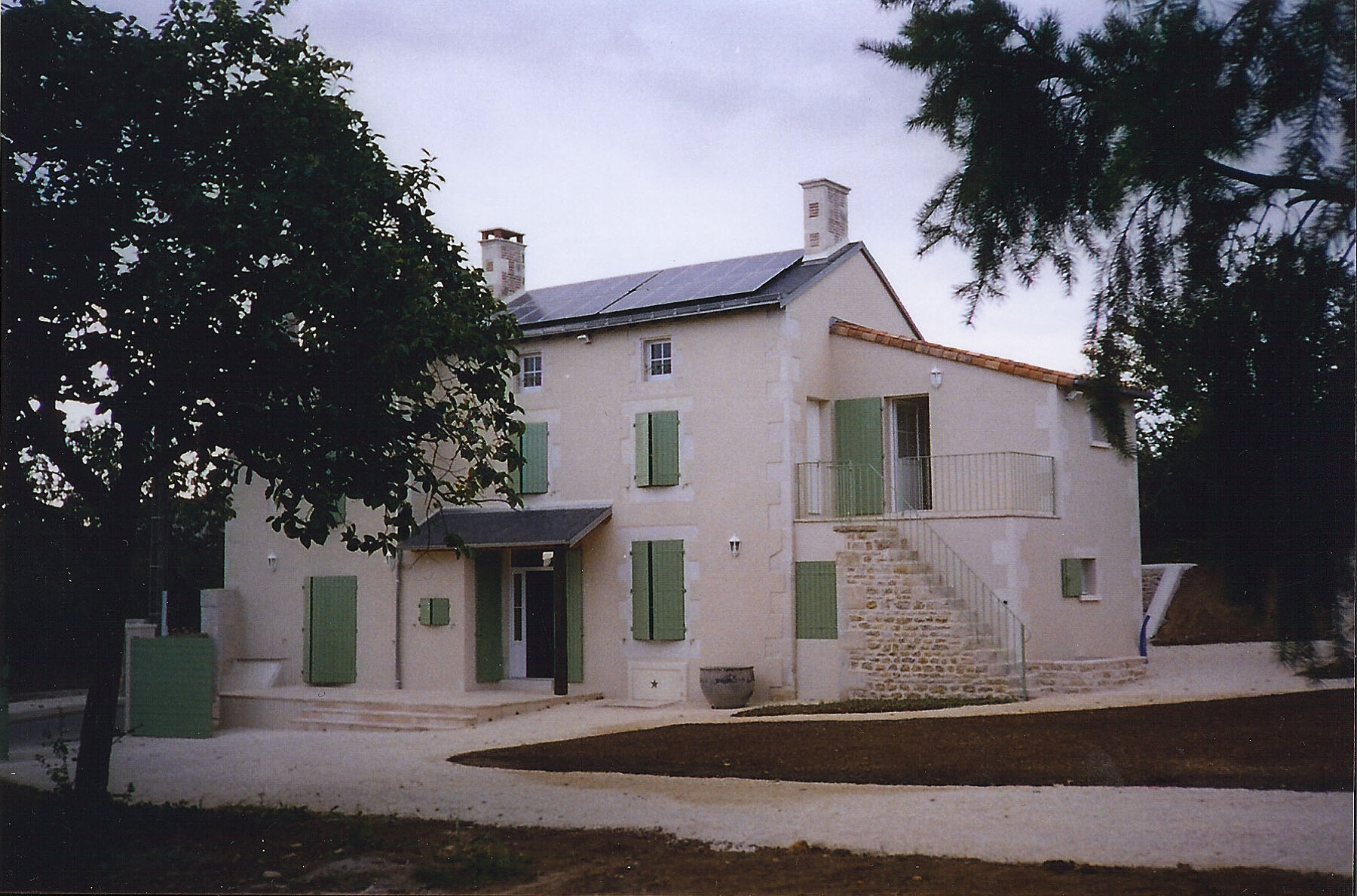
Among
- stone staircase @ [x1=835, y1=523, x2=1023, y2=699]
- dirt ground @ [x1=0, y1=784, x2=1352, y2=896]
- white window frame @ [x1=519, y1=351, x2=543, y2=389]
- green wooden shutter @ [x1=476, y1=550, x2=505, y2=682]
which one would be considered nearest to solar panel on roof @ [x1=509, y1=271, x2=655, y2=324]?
white window frame @ [x1=519, y1=351, x2=543, y2=389]

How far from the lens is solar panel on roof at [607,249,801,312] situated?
14.9 metres

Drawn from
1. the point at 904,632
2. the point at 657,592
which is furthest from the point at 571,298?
the point at 904,632

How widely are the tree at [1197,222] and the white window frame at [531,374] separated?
12068mm

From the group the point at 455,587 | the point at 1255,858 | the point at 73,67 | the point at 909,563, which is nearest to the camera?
the point at 1255,858

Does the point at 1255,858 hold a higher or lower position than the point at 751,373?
lower

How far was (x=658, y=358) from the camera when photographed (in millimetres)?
15188

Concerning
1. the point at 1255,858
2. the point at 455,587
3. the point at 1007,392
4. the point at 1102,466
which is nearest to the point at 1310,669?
the point at 1255,858

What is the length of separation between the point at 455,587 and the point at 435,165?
8123 millimetres

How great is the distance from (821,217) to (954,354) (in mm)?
2784

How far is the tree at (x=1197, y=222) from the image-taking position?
3.42 meters

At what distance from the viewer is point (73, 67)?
7.16 metres

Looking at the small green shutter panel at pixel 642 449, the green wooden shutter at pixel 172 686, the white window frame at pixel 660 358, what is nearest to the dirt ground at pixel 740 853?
the small green shutter panel at pixel 642 449

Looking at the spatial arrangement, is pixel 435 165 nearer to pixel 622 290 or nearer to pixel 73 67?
pixel 73 67

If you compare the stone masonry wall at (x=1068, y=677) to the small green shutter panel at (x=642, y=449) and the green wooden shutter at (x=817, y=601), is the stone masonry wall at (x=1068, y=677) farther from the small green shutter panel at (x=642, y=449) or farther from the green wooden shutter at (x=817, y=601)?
the small green shutter panel at (x=642, y=449)
